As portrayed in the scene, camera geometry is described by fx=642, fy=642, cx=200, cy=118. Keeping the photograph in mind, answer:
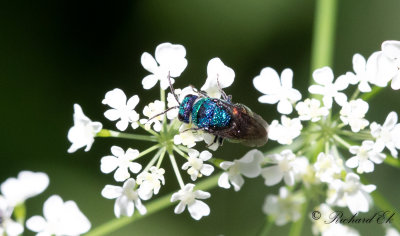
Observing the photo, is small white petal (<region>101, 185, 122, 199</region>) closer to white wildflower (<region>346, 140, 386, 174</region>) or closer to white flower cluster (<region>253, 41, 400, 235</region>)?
white flower cluster (<region>253, 41, 400, 235</region>)

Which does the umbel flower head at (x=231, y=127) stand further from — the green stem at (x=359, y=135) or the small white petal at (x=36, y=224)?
the small white petal at (x=36, y=224)

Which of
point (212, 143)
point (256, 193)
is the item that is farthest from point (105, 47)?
point (212, 143)

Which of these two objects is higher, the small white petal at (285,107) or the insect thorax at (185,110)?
the insect thorax at (185,110)

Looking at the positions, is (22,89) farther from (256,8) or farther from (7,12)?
(256,8)

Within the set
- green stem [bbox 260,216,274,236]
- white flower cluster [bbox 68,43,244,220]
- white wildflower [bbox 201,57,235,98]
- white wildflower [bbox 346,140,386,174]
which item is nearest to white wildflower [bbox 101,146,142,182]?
white flower cluster [bbox 68,43,244,220]

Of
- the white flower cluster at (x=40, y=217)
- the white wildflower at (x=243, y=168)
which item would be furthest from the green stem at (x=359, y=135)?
the white flower cluster at (x=40, y=217)
